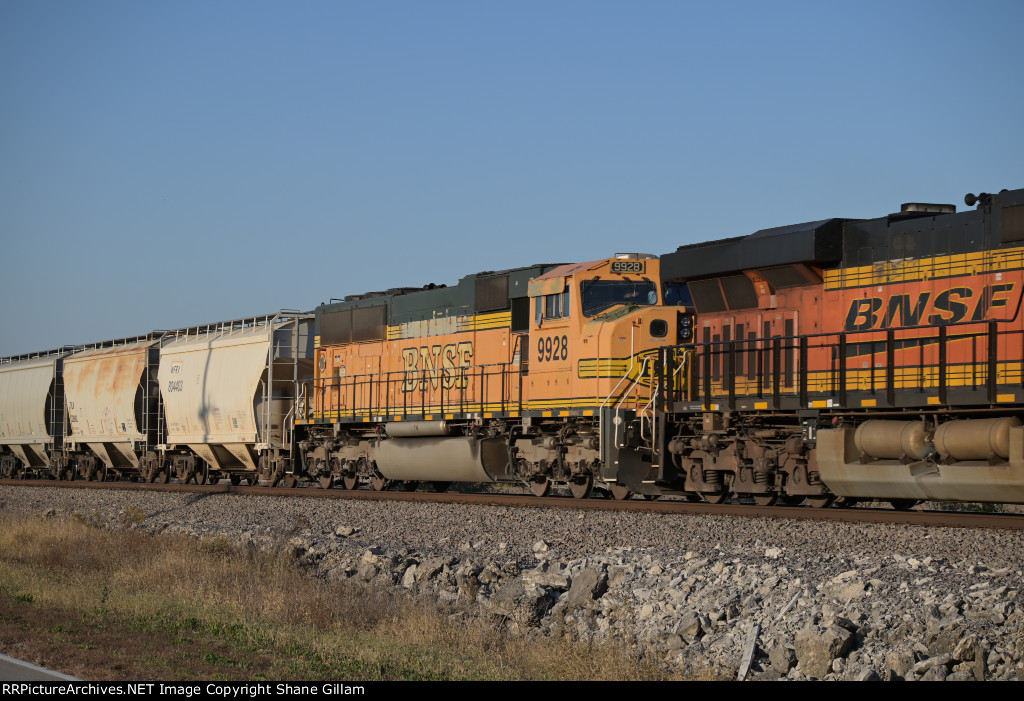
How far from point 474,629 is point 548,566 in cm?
243

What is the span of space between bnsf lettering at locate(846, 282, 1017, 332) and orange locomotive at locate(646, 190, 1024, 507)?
17 millimetres

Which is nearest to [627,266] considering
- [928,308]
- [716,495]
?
[716,495]

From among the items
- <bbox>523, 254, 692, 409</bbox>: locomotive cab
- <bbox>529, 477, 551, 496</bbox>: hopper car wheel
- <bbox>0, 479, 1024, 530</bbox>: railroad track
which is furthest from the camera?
<bbox>529, 477, 551, 496</bbox>: hopper car wheel

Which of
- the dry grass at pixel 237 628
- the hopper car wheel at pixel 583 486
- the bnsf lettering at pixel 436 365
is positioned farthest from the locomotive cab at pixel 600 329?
the dry grass at pixel 237 628

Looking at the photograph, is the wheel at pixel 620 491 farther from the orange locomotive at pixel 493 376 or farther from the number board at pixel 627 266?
the number board at pixel 627 266

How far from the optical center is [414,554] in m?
13.1

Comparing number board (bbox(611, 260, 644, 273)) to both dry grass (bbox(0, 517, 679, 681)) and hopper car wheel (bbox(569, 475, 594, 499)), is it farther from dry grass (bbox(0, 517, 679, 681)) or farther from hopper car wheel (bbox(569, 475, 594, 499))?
dry grass (bbox(0, 517, 679, 681))

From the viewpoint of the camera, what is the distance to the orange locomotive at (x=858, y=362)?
12859 mm

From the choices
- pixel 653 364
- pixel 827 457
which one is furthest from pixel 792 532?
pixel 653 364

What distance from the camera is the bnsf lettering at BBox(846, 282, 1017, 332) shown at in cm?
1327

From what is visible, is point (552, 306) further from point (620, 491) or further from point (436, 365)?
point (436, 365)

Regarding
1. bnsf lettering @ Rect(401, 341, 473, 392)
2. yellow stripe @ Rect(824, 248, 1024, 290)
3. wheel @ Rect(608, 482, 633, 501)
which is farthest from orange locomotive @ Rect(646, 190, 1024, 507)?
bnsf lettering @ Rect(401, 341, 473, 392)

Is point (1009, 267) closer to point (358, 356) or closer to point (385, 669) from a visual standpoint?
point (385, 669)

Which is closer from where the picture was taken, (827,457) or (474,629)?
(474,629)
